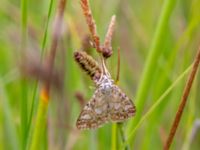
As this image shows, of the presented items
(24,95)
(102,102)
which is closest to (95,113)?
(102,102)

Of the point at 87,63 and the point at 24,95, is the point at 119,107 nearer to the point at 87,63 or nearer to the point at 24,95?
the point at 87,63

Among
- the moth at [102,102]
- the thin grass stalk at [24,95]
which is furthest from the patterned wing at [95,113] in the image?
the thin grass stalk at [24,95]

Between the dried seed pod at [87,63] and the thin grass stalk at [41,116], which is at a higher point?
the dried seed pod at [87,63]

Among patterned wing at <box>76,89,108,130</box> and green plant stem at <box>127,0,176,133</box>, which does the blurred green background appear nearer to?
green plant stem at <box>127,0,176,133</box>

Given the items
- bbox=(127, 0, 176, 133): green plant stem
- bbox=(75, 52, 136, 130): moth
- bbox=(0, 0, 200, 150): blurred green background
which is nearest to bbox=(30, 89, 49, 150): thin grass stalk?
bbox=(75, 52, 136, 130): moth

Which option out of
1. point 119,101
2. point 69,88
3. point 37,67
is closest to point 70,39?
point 69,88

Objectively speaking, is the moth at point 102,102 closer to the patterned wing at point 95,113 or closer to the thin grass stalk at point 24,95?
the patterned wing at point 95,113

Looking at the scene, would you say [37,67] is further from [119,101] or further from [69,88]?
[69,88]
